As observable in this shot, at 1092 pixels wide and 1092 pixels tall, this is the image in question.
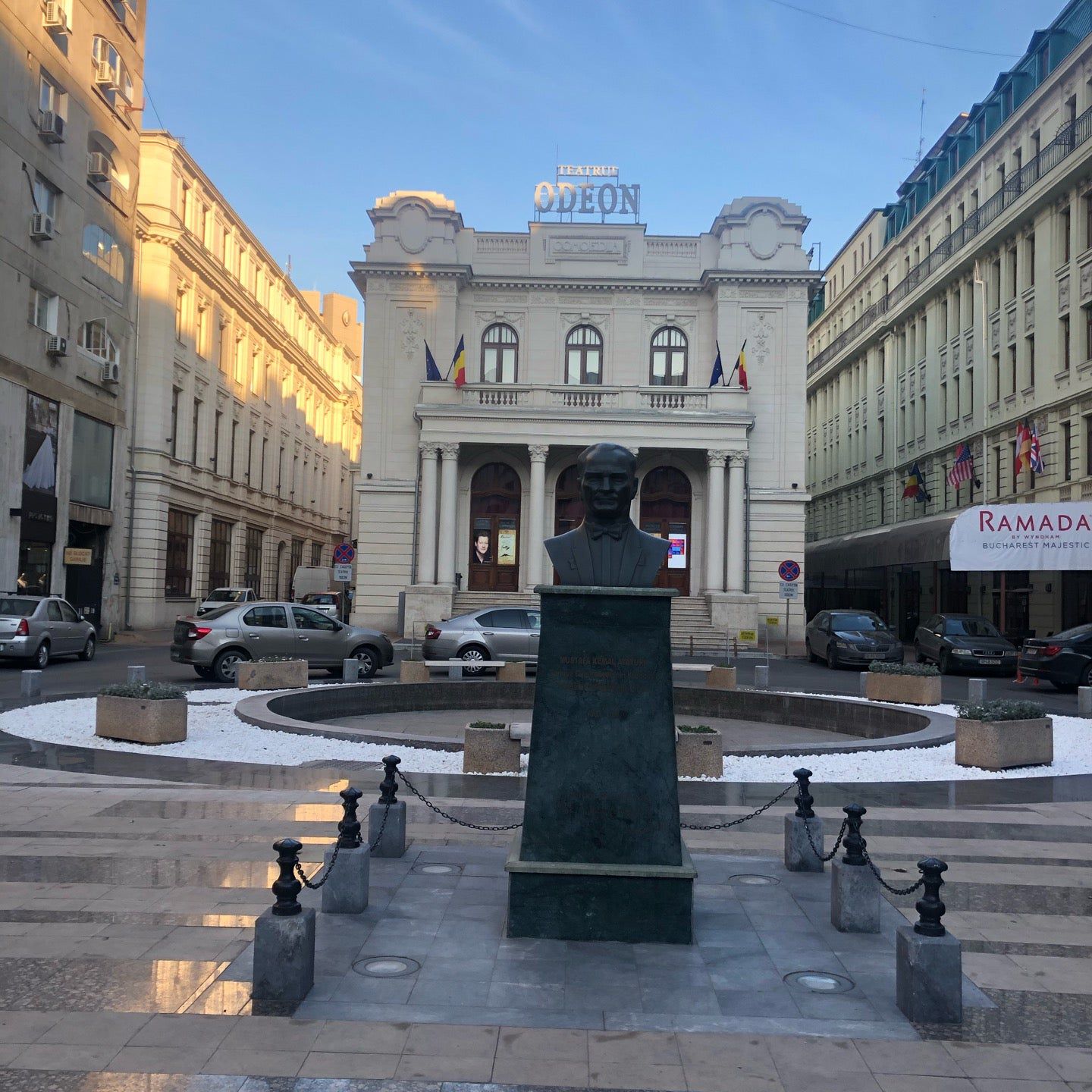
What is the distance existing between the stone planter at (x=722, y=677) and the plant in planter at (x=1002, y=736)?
6731 mm

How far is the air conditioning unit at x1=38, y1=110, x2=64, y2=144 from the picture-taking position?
32188 mm

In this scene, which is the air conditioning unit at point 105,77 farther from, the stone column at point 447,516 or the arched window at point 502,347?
the stone column at point 447,516

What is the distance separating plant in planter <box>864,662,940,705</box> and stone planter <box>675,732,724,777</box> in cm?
714

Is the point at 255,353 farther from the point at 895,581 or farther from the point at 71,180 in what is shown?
the point at 895,581

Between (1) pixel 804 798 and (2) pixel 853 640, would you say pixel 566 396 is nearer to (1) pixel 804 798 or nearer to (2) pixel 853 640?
(2) pixel 853 640

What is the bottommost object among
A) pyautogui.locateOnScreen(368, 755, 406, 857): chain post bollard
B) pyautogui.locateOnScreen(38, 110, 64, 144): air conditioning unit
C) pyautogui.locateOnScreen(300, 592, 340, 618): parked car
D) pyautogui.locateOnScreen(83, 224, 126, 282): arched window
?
pyautogui.locateOnScreen(368, 755, 406, 857): chain post bollard

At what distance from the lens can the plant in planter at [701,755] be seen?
10.8 m

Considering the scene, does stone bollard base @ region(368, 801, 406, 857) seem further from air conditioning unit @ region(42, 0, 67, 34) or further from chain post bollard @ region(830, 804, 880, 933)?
air conditioning unit @ region(42, 0, 67, 34)

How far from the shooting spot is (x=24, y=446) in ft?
103

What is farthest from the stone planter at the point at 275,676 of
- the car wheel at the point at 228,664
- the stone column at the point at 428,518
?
the stone column at the point at 428,518

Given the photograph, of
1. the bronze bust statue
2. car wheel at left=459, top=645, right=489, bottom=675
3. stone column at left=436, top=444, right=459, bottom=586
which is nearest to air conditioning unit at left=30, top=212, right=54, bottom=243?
stone column at left=436, top=444, right=459, bottom=586

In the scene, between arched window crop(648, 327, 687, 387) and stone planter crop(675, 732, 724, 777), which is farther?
arched window crop(648, 327, 687, 387)

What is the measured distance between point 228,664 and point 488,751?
37.9 feet

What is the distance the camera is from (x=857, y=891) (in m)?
5.82
